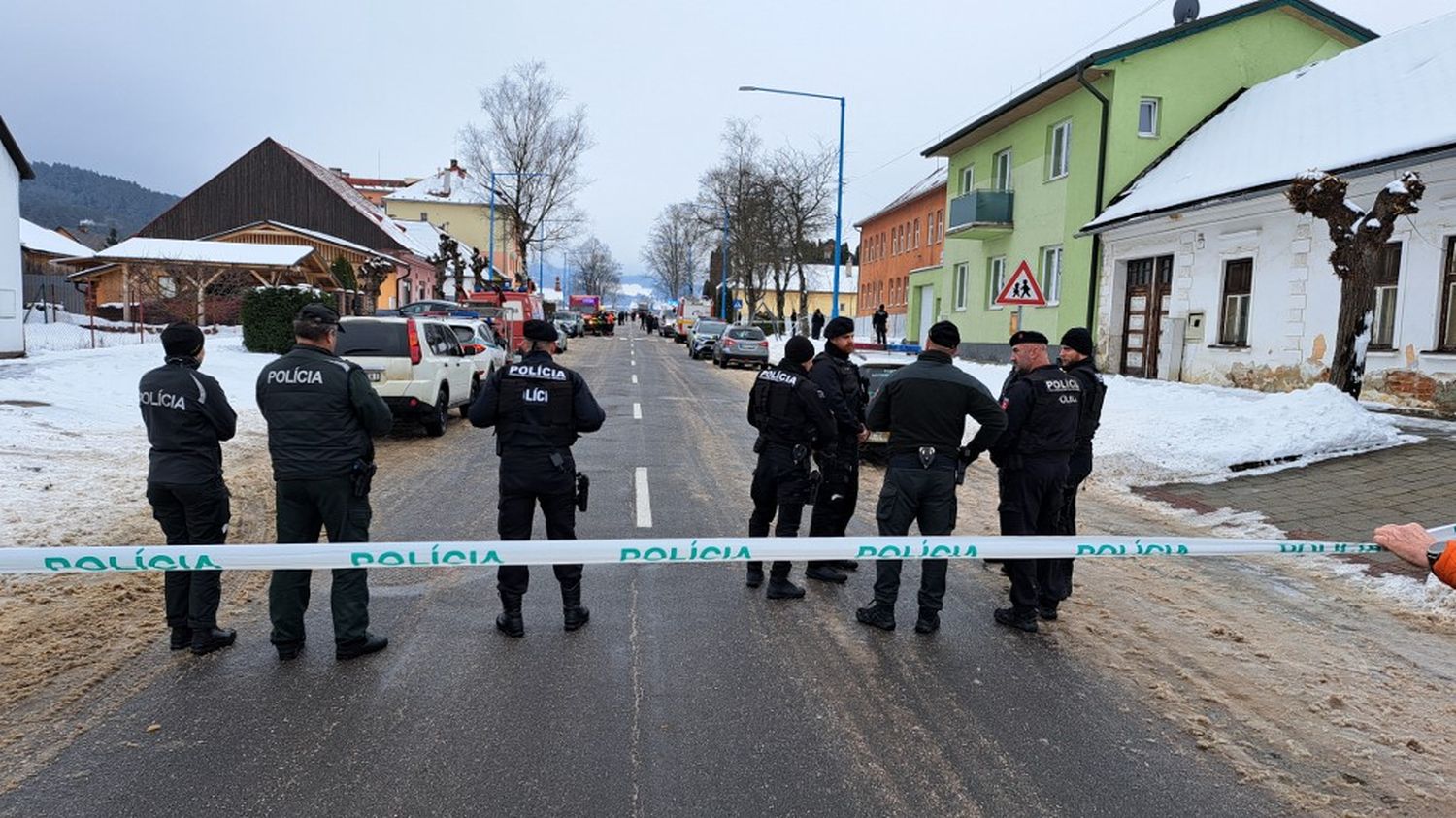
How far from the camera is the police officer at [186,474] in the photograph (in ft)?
14.8

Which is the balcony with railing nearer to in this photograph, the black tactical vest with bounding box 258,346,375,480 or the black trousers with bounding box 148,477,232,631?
the black tactical vest with bounding box 258,346,375,480

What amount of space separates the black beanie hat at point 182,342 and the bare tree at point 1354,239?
12.9 metres

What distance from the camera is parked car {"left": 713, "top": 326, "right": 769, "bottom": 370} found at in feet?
99.5

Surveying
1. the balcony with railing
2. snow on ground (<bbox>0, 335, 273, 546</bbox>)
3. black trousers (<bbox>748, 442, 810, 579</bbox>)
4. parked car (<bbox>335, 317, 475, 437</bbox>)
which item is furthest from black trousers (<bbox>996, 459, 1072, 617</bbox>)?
the balcony with railing

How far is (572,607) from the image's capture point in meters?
5.05

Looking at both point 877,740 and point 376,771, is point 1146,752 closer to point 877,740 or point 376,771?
point 877,740

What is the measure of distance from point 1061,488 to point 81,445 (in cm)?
1035

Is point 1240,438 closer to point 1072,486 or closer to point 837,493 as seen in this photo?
point 1072,486

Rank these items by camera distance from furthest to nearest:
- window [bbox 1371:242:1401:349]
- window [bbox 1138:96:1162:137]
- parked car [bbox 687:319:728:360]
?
parked car [bbox 687:319:728:360] → window [bbox 1138:96:1162:137] → window [bbox 1371:242:1401:349]

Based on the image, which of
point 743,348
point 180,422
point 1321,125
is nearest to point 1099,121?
point 1321,125

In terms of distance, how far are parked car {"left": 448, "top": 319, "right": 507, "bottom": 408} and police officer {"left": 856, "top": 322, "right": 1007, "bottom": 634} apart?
32.7 feet

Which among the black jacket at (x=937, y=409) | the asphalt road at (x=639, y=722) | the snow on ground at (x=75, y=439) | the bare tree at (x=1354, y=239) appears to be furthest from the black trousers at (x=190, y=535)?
the bare tree at (x=1354, y=239)

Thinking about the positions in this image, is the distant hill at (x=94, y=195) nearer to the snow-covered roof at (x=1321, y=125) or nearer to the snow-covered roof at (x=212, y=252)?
the snow-covered roof at (x=212, y=252)

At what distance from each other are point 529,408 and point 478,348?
35.2ft
